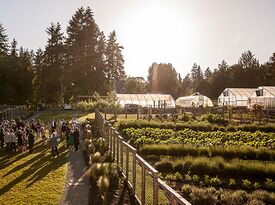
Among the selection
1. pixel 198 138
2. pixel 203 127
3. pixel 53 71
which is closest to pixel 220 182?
pixel 198 138

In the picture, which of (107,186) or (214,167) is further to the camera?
(214,167)

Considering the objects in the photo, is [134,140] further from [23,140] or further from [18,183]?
[18,183]

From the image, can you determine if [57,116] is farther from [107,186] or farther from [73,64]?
[107,186]

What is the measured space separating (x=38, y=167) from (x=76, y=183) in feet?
13.5

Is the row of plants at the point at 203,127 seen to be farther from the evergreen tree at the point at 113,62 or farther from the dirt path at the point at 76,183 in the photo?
the evergreen tree at the point at 113,62

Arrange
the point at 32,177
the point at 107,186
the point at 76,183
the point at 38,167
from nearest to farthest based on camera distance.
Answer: the point at 107,186 < the point at 76,183 < the point at 32,177 < the point at 38,167

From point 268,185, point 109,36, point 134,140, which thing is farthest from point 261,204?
point 109,36

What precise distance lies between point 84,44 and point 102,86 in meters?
9.11

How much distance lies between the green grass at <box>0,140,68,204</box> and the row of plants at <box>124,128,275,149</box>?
5.74m

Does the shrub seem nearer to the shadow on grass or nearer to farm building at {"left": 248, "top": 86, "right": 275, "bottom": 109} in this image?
the shadow on grass

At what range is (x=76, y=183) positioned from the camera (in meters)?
14.7

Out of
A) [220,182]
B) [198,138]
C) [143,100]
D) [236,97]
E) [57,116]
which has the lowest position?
[220,182]

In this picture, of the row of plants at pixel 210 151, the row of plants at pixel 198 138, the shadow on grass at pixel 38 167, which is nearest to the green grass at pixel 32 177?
the shadow on grass at pixel 38 167

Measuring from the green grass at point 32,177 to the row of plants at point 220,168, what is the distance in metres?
5.10
